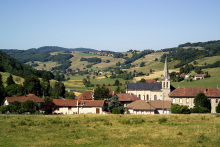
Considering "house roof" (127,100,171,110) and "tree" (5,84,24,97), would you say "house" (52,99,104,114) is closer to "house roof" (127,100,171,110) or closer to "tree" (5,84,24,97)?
"house roof" (127,100,171,110)

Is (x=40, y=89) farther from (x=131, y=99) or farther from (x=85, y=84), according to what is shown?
(x=85, y=84)

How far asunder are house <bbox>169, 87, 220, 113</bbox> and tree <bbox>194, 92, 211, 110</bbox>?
3.28 meters

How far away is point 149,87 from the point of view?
92062mm

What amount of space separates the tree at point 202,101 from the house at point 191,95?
10.7 ft

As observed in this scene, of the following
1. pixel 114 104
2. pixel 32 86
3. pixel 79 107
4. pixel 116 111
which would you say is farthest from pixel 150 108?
pixel 32 86

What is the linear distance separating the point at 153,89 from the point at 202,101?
2507 centimetres

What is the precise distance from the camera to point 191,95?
235 feet

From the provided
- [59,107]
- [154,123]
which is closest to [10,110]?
[59,107]

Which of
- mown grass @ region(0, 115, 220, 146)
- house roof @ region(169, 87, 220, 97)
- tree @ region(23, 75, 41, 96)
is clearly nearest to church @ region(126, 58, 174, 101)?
house roof @ region(169, 87, 220, 97)

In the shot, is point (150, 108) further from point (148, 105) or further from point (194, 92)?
point (194, 92)

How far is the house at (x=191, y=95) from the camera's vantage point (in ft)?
231

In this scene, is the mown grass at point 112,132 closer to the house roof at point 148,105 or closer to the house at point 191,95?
the house roof at point 148,105

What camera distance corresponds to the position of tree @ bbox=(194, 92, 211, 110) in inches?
2623

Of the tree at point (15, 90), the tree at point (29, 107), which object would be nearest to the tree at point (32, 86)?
the tree at point (15, 90)
